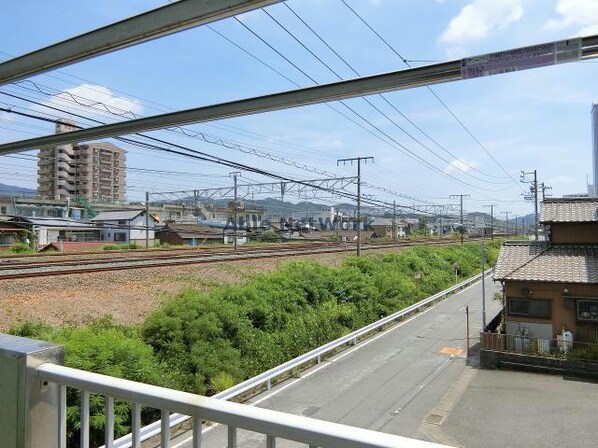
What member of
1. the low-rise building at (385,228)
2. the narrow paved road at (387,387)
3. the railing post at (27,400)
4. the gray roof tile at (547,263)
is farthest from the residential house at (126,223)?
the low-rise building at (385,228)

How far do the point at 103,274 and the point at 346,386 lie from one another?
8.69 metres

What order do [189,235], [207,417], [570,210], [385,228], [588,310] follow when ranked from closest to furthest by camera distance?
[207,417] → [588,310] → [570,210] → [189,235] → [385,228]

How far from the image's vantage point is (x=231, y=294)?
14930mm

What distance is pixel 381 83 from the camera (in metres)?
2.63

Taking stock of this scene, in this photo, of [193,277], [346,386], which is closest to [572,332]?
[346,386]

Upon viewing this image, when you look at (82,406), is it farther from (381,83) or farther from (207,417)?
(381,83)

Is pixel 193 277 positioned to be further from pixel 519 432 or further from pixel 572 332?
pixel 572 332

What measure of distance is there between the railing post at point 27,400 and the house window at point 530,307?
16921mm

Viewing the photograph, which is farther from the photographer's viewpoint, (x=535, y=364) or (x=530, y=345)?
(x=530, y=345)

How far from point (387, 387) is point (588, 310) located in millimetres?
7797

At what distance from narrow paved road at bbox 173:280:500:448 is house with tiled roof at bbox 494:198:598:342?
2.60m

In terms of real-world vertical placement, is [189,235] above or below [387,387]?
above

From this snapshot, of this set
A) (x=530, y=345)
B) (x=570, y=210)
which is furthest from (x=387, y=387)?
(x=570, y=210)

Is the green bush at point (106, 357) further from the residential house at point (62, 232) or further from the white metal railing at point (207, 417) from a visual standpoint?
the residential house at point (62, 232)
